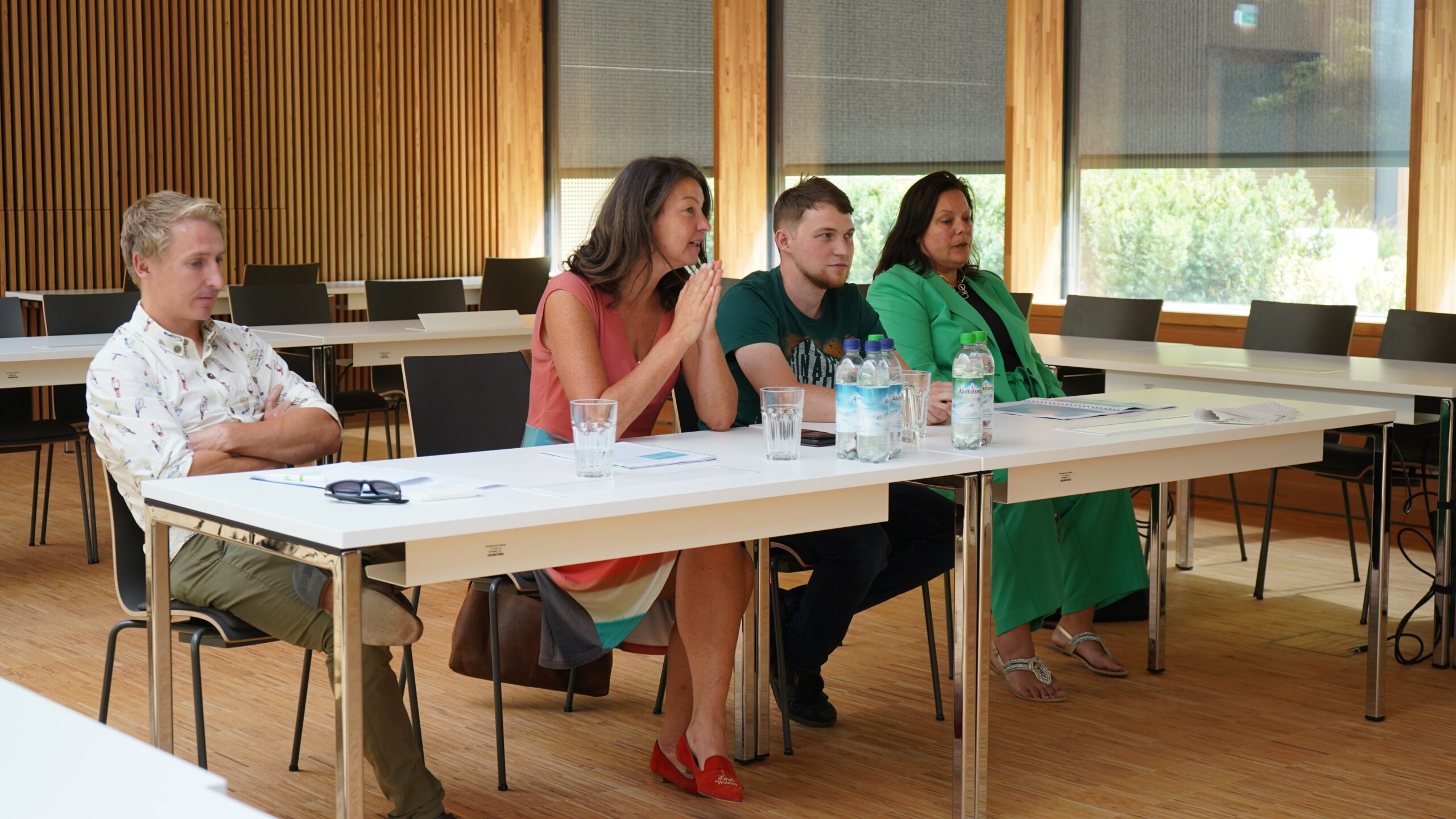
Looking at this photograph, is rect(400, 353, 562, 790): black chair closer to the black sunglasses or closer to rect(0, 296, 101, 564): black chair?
the black sunglasses

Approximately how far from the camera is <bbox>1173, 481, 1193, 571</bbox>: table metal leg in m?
4.99

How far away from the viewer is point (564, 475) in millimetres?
2469

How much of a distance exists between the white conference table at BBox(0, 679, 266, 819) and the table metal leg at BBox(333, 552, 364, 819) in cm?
76

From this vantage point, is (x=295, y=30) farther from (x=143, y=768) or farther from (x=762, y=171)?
(x=143, y=768)

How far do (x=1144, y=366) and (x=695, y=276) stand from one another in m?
2.15

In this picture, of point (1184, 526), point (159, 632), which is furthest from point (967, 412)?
point (1184, 526)

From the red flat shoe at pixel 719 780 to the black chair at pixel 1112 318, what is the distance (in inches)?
129

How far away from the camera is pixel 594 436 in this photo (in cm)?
243

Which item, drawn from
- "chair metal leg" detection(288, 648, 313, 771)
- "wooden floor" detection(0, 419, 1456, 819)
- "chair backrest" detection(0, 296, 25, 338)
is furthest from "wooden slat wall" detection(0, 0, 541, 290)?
"chair metal leg" detection(288, 648, 313, 771)

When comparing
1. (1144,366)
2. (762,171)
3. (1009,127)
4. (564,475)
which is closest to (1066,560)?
(1144,366)

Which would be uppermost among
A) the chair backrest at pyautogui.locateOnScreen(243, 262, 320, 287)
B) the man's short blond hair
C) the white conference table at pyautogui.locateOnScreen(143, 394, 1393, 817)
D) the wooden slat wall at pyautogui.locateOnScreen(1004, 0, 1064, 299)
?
the wooden slat wall at pyautogui.locateOnScreen(1004, 0, 1064, 299)

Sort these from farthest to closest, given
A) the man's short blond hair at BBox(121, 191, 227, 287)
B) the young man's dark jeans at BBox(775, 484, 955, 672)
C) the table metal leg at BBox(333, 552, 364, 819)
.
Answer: the young man's dark jeans at BBox(775, 484, 955, 672) → the man's short blond hair at BBox(121, 191, 227, 287) → the table metal leg at BBox(333, 552, 364, 819)

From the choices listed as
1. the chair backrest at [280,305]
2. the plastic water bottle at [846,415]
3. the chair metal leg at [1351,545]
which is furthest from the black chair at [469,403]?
the chair backrest at [280,305]

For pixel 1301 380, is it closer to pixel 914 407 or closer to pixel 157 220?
pixel 914 407
